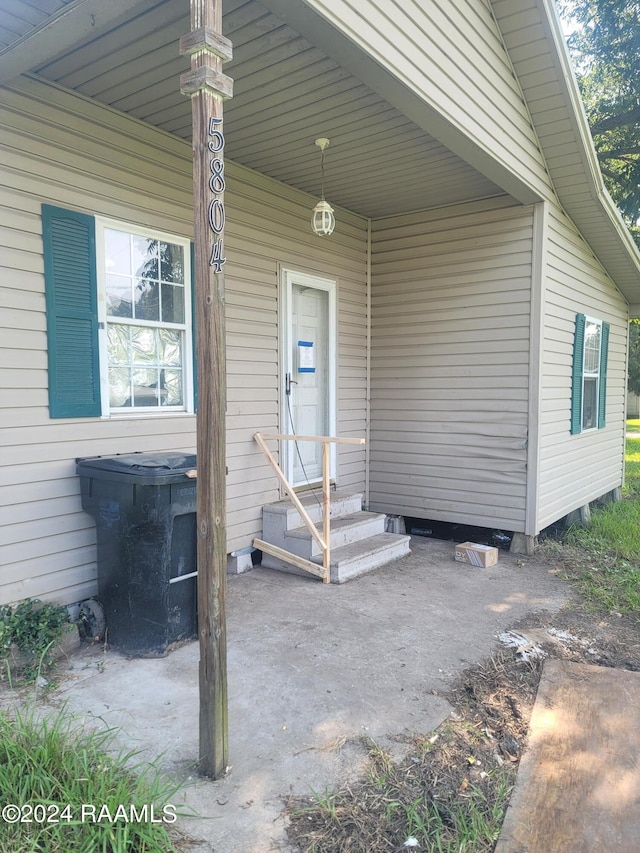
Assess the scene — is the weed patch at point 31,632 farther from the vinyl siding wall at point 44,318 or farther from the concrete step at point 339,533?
the concrete step at point 339,533

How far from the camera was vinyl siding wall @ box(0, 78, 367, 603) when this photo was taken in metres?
3.22

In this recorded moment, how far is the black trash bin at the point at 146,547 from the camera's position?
3.14 m

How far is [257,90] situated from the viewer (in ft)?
11.7

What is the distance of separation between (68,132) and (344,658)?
3467mm

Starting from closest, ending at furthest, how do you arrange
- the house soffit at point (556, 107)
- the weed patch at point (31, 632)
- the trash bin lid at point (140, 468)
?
the weed patch at point (31, 632) → the trash bin lid at point (140, 468) → the house soffit at point (556, 107)

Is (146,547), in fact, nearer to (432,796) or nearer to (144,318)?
(144,318)

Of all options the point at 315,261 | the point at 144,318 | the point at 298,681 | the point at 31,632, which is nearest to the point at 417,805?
the point at 298,681

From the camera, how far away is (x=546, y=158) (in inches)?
197

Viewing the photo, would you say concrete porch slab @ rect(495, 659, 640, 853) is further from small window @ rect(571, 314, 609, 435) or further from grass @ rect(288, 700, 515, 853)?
small window @ rect(571, 314, 609, 435)

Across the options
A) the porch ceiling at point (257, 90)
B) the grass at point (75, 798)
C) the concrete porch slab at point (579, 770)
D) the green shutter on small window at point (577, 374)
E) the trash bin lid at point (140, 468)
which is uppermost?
the porch ceiling at point (257, 90)

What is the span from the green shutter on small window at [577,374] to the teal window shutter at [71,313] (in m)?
4.86

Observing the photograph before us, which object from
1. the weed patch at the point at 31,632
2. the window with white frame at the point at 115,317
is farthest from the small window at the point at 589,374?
the weed patch at the point at 31,632

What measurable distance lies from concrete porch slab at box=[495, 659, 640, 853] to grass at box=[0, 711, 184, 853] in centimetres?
113

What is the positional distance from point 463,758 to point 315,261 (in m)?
4.36
